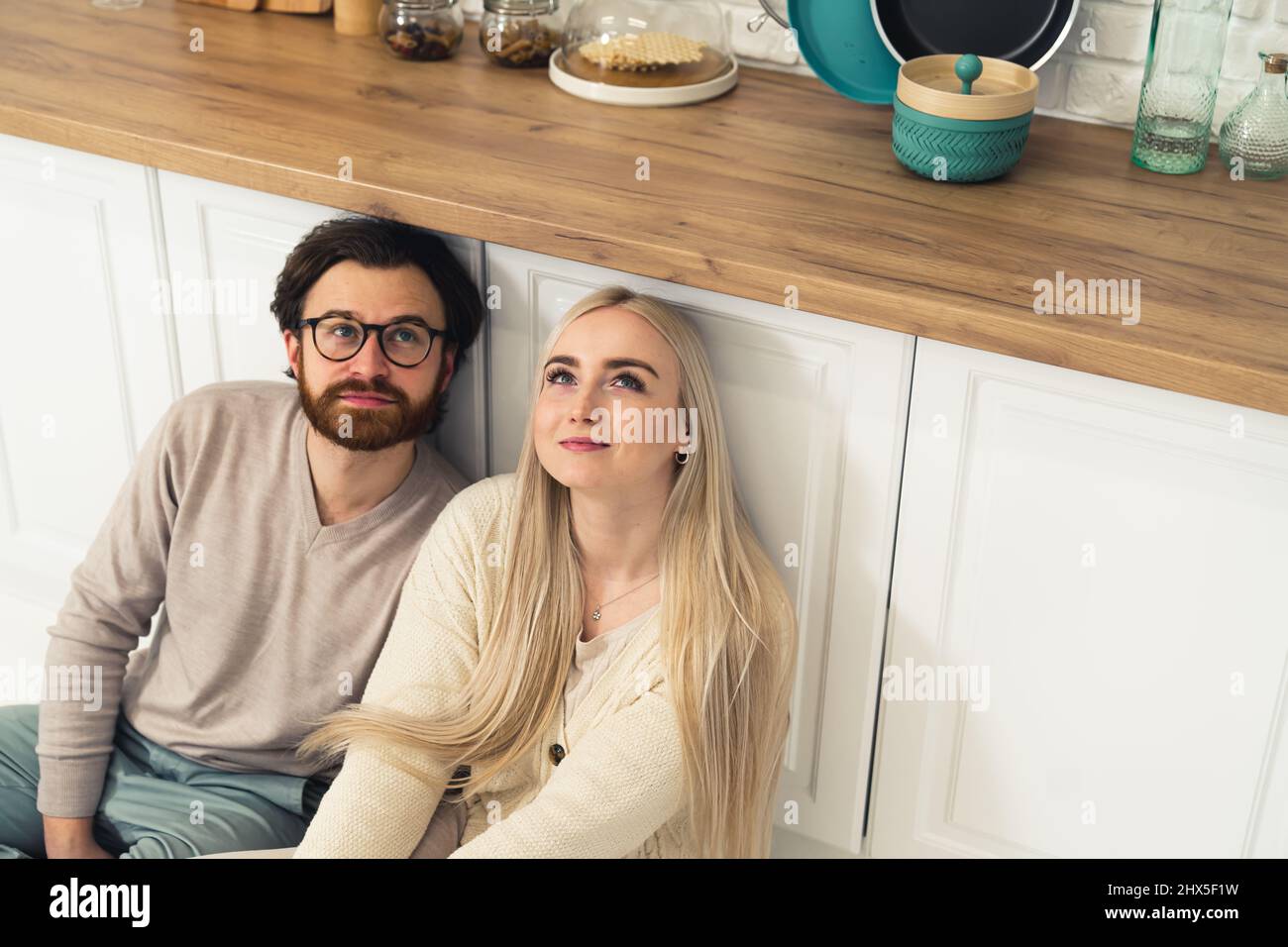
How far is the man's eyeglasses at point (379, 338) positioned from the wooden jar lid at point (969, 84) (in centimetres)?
60

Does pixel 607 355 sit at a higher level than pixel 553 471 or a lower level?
higher

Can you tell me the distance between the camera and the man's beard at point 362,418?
1539 millimetres

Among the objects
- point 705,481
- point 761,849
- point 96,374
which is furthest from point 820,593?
point 96,374

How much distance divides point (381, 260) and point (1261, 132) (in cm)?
103

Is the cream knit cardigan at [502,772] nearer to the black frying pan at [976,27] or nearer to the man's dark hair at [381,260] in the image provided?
the man's dark hair at [381,260]

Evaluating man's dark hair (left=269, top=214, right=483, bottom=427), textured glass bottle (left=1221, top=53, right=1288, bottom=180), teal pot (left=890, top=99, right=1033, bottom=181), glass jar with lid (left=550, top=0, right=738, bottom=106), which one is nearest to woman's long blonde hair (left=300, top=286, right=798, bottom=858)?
man's dark hair (left=269, top=214, right=483, bottom=427)

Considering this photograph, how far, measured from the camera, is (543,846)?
1.36 meters

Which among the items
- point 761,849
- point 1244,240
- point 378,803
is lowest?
point 761,849

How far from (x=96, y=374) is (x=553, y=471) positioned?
824 mm

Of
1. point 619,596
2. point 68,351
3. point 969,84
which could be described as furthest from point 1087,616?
point 68,351

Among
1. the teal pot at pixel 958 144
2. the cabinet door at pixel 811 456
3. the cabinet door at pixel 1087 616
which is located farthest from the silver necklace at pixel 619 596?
the teal pot at pixel 958 144

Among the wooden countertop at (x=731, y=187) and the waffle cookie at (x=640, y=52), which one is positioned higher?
the waffle cookie at (x=640, y=52)

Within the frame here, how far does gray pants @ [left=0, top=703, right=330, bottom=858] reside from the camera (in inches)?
62.8

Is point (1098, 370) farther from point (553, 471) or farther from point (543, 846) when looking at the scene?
point (543, 846)
